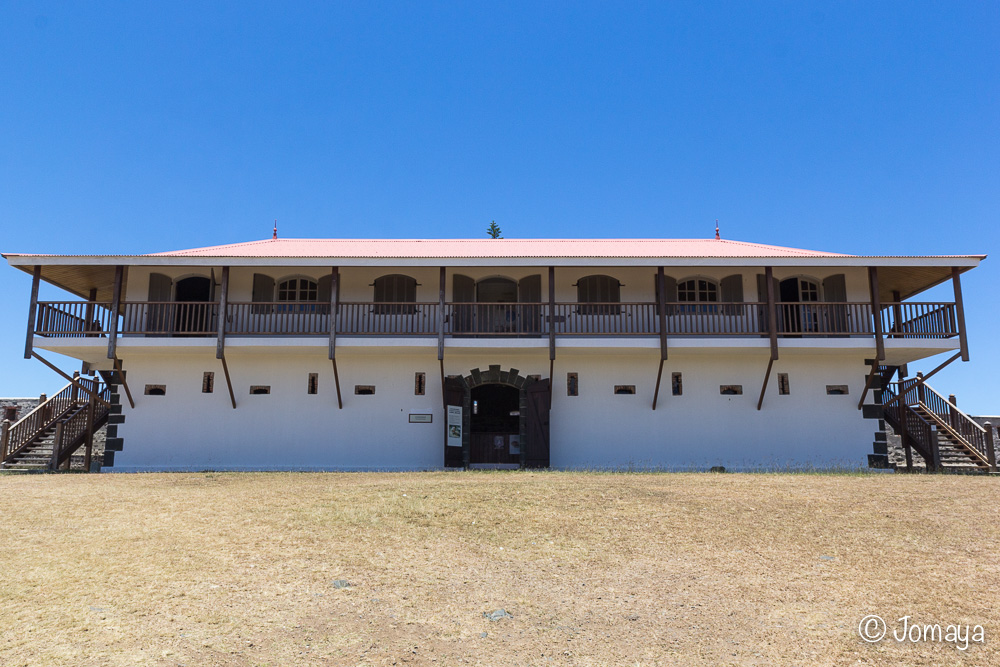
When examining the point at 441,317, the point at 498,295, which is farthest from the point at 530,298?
the point at 441,317

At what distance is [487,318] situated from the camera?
19.5 m

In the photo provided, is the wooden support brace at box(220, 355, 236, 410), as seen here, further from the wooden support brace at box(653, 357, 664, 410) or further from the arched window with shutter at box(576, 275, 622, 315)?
the wooden support brace at box(653, 357, 664, 410)

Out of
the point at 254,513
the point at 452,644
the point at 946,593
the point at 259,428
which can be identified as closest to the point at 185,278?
the point at 259,428

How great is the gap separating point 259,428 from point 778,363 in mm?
14270

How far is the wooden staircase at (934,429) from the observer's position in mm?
19344

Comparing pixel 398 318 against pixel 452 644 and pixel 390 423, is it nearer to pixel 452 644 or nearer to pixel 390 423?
pixel 390 423

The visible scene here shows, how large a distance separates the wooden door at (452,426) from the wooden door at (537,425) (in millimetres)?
1607

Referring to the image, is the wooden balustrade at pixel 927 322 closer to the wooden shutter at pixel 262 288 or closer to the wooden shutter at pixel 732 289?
the wooden shutter at pixel 732 289

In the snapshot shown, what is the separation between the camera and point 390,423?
2006 cm

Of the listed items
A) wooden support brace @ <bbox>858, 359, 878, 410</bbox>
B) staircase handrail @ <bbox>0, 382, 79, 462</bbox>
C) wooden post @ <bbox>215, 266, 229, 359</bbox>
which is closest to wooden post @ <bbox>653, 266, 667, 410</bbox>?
wooden support brace @ <bbox>858, 359, 878, 410</bbox>
